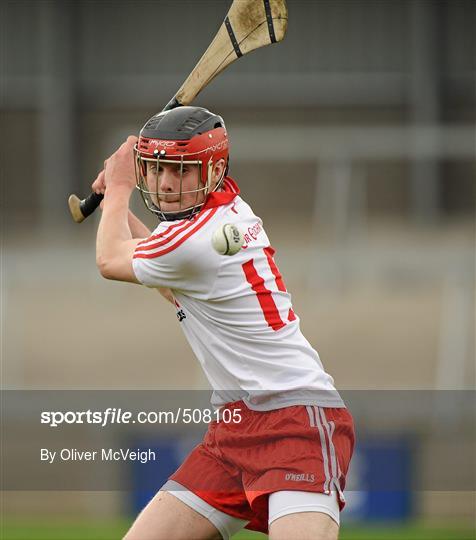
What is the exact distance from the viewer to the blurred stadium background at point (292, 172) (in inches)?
410

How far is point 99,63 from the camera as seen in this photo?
1461 centimetres

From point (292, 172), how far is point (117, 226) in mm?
11495

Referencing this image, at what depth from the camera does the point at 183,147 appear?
3436mm

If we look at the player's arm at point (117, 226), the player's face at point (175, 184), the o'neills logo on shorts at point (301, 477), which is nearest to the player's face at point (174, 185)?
the player's face at point (175, 184)

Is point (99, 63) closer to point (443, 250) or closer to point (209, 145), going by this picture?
point (443, 250)

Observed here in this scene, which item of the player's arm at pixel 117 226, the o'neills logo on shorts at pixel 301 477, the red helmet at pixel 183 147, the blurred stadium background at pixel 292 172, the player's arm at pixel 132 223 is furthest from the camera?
the blurred stadium background at pixel 292 172

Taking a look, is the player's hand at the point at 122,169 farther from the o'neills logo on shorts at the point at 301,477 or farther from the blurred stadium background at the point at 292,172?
the blurred stadium background at the point at 292,172

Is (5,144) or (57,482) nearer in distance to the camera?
(57,482)

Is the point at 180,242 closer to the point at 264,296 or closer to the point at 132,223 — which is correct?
the point at 264,296

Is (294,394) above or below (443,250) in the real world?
above

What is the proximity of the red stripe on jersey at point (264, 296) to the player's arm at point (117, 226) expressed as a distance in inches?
12.9

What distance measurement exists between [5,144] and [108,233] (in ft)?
39.3

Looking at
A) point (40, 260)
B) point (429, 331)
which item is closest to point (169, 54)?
point (40, 260)

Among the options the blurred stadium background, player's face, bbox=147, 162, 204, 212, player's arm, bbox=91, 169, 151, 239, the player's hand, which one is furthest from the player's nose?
the blurred stadium background
